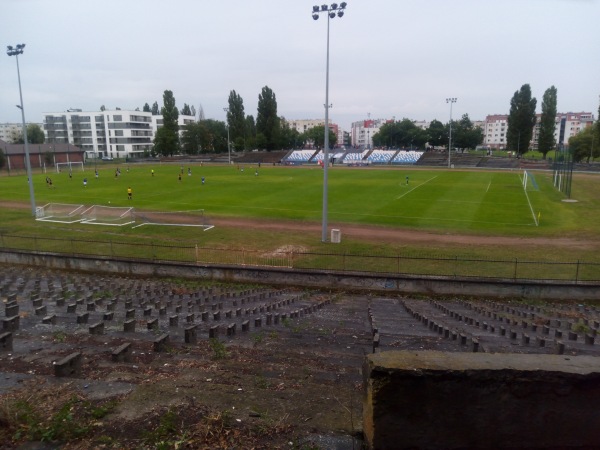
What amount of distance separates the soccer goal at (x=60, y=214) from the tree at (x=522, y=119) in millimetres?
96619

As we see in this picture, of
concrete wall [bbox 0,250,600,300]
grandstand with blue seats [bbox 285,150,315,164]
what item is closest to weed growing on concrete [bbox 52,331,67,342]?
concrete wall [bbox 0,250,600,300]

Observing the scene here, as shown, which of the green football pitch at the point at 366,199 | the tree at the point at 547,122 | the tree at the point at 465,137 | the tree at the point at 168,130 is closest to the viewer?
the green football pitch at the point at 366,199

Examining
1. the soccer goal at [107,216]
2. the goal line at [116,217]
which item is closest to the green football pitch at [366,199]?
the goal line at [116,217]

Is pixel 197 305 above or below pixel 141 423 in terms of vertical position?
below

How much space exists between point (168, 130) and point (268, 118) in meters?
27.3

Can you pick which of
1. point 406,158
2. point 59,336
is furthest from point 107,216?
point 406,158

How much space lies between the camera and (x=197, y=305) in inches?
592

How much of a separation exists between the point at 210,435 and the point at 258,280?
53.8ft

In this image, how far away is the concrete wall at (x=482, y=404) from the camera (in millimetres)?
3912

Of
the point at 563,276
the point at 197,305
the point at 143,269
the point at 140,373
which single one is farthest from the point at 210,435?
the point at 563,276

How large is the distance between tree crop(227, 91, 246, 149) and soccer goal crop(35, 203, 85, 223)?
92625 mm

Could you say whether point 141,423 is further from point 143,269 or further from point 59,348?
point 143,269

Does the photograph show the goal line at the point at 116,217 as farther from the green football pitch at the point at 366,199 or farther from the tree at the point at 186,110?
the tree at the point at 186,110

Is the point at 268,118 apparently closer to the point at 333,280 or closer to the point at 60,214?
the point at 60,214
